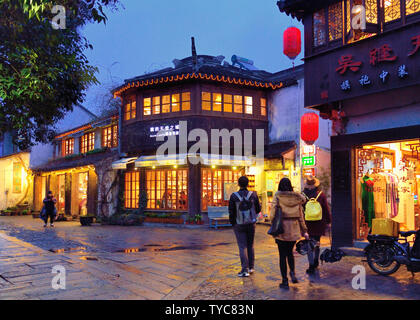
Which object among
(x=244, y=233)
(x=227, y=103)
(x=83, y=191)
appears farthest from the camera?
(x=83, y=191)

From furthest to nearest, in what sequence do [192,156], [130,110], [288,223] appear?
[130,110] → [192,156] → [288,223]

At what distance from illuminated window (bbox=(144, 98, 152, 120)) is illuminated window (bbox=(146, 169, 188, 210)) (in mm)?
3125

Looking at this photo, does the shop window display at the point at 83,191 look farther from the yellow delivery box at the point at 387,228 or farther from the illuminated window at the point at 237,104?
the yellow delivery box at the point at 387,228

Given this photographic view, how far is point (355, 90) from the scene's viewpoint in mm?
10242

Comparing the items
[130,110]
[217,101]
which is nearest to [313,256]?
[217,101]

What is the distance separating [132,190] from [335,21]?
560 inches

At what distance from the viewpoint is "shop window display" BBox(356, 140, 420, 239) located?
409 inches

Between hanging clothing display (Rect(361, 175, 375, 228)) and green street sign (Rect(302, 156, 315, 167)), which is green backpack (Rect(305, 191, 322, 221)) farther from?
green street sign (Rect(302, 156, 315, 167))

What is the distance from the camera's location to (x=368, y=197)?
10359mm

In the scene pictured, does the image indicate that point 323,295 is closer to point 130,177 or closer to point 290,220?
point 290,220

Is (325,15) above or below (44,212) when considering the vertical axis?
above

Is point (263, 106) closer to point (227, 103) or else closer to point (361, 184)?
point (227, 103)

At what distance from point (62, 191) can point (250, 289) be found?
966 inches

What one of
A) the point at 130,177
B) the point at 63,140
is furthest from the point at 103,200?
the point at 63,140
